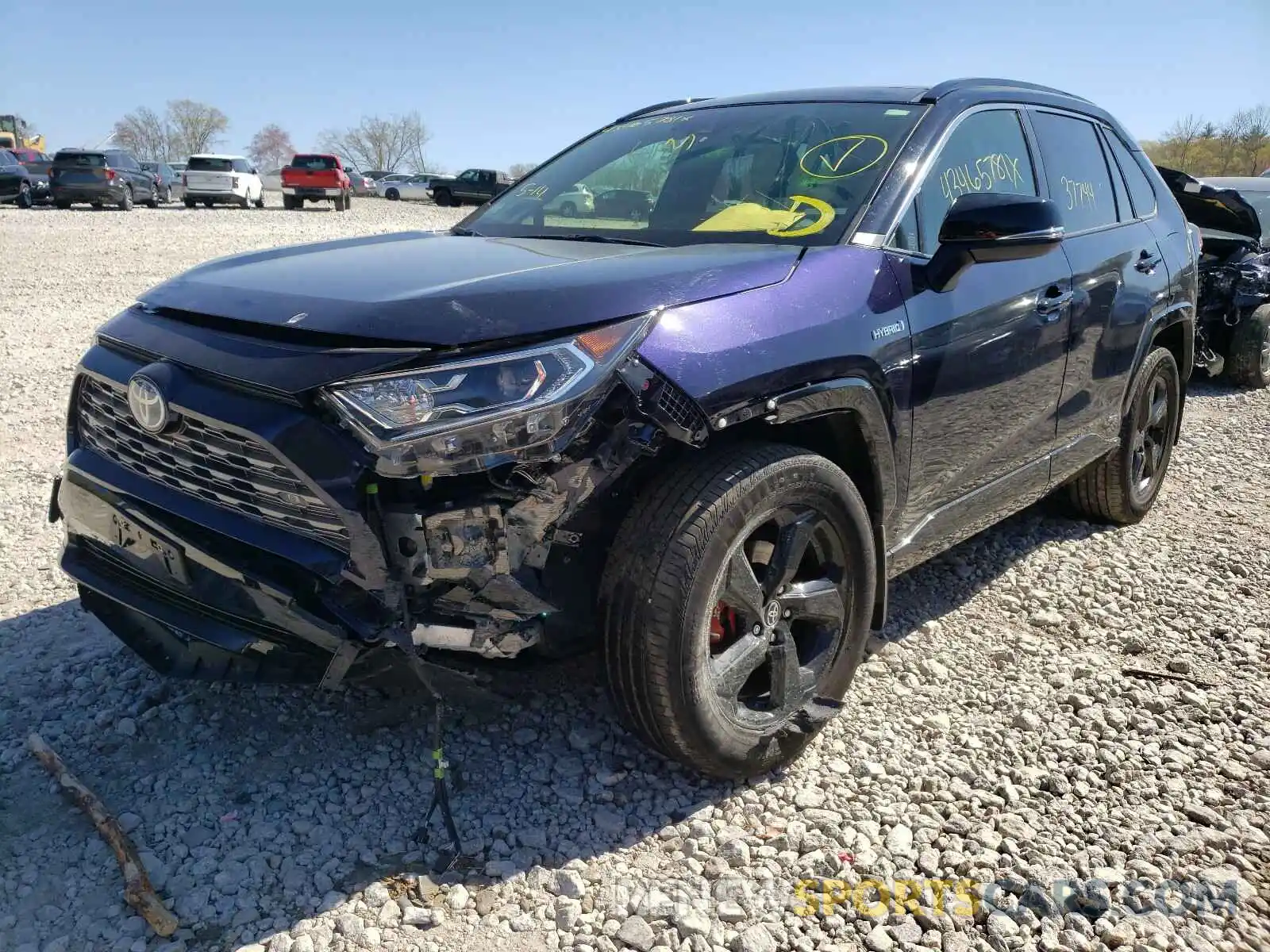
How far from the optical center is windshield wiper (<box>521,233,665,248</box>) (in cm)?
296

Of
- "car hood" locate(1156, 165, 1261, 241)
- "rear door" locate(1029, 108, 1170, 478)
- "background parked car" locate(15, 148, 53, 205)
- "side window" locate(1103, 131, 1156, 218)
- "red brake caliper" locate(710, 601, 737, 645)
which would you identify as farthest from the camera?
"background parked car" locate(15, 148, 53, 205)

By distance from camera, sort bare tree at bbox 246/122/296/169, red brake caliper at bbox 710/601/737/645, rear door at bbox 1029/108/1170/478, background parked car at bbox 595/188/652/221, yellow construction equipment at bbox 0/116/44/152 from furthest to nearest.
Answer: bare tree at bbox 246/122/296/169, yellow construction equipment at bbox 0/116/44/152, rear door at bbox 1029/108/1170/478, background parked car at bbox 595/188/652/221, red brake caliper at bbox 710/601/737/645

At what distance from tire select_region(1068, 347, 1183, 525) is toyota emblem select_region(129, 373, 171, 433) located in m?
3.75

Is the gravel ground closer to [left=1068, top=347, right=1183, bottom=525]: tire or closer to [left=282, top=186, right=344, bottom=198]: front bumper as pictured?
[left=1068, top=347, right=1183, bottom=525]: tire

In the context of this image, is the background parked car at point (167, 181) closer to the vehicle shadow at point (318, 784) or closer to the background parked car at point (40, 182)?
the background parked car at point (40, 182)

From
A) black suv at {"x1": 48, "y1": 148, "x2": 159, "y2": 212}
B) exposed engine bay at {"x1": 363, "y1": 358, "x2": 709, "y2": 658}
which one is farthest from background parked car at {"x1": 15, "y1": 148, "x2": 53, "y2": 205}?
exposed engine bay at {"x1": 363, "y1": 358, "x2": 709, "y2": 658}

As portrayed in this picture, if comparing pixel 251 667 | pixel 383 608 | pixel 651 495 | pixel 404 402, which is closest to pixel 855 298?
pixel 651 495

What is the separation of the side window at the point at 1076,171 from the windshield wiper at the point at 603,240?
170 cm

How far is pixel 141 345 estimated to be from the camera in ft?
8.02

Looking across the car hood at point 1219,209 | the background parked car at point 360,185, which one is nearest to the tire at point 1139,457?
the car hood at point 1219,209

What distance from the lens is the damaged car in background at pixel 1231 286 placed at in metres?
7.65

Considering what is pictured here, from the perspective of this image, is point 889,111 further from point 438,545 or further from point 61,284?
point 61,284

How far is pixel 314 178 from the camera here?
27562mm

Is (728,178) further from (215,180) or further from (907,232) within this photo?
(215,180)
